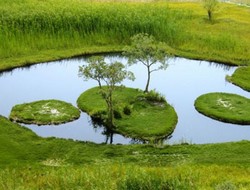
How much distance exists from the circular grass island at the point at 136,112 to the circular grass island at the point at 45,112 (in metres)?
1.88

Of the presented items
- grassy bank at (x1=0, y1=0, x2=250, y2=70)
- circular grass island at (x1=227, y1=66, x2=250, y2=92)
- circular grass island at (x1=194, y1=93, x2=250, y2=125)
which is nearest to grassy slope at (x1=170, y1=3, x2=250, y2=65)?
grassy bank at (x1=0, y1=0, x2=250, y2=70)

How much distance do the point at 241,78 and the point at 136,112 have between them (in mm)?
19942

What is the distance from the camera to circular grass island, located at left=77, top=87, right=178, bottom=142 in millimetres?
48000

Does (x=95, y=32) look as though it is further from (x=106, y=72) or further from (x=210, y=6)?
(x=106, y=72)

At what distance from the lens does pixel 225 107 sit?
54812mm

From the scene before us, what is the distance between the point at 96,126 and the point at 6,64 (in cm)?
2196

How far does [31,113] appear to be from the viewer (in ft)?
169

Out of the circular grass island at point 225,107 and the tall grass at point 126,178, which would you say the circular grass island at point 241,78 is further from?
the tall grass at point 126,178

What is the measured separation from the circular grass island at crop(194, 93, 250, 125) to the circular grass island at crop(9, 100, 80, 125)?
14.9 m

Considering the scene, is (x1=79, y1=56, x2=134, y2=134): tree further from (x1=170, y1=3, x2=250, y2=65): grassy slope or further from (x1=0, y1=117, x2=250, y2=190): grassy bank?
(x1=170, y1=3, x2=250, y2=65): grassy slope

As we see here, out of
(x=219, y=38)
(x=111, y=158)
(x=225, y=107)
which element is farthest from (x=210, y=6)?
(x=111, y=158)

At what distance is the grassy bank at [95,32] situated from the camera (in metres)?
71.4

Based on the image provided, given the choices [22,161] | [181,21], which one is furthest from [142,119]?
[181,21]

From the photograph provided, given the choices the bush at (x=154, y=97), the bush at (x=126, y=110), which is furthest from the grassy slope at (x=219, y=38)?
the bush at (x=126, y=110)
